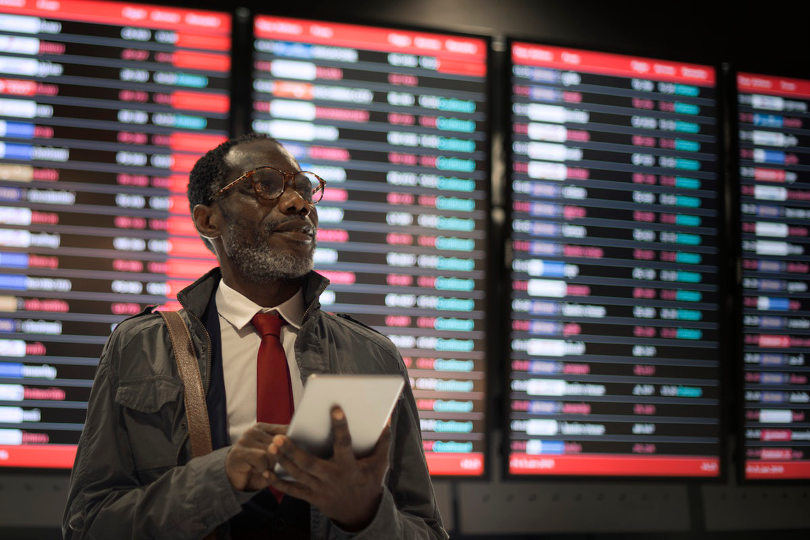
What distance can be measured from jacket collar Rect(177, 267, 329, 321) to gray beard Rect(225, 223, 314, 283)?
0.18 ft

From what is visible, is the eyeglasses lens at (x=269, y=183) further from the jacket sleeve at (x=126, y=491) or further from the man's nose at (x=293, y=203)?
the jacket sleeve at (x=126, y=491)

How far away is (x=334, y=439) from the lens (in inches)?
52.5

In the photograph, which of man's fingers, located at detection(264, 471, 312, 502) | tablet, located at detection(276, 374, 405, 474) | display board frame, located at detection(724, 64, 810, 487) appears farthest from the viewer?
display board frame, located at detection(724, 64, 810, 487)

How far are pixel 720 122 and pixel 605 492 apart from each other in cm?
178

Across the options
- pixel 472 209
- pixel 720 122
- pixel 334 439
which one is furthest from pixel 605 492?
pixel 334 439

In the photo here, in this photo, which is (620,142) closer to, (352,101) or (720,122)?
(720,122)

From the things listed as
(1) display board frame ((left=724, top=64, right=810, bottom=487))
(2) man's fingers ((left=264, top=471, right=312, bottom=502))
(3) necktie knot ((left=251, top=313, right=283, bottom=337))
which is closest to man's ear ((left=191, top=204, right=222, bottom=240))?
(3) necktie knot ((left=251, top=313, right=283, bottom=337))

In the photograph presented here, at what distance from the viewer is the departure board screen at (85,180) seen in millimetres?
2670

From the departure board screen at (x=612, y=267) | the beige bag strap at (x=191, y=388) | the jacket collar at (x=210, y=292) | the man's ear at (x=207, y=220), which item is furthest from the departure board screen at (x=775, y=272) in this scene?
the beige bag strap at (x=191, y=388)

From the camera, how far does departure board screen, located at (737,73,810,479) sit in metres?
3.28

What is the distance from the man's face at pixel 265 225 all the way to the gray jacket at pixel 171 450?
0.31 ft

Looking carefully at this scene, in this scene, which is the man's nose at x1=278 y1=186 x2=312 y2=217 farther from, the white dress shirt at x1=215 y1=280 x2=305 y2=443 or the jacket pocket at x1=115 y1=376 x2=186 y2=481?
the jacket pocket at x1=115 y1=376 x2=186 y2=481

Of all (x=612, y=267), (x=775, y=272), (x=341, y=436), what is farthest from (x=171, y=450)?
(x=775, y=272)

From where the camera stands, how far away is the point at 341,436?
1.32 m
